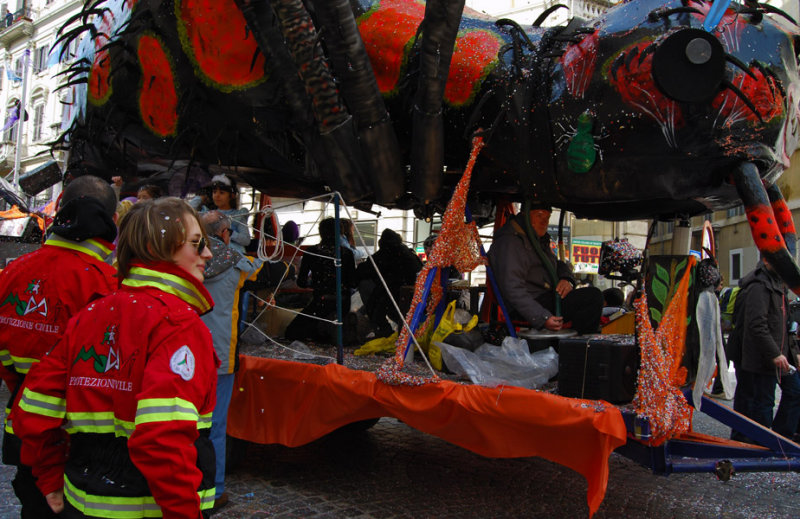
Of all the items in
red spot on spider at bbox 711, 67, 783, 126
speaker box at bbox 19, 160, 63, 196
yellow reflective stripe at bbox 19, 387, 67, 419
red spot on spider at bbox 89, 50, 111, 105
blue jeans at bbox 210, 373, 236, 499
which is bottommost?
blue jeans at bbox 210, 373, 236, 499

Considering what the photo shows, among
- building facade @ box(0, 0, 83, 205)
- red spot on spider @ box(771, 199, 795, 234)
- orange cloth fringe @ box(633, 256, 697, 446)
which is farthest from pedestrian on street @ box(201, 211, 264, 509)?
building facade @ box(0, 0, 83, 205)

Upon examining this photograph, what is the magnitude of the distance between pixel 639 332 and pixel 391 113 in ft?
7.82

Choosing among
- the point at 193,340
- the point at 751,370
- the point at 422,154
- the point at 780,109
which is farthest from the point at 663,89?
the point at 751,370

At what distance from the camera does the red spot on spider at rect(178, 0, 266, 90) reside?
14.8 ft

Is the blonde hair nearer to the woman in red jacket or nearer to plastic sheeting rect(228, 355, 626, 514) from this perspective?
the woman in red jacket

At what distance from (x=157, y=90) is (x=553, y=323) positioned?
12.0 feet

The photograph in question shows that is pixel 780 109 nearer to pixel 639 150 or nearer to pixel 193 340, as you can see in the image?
pixel 639 150

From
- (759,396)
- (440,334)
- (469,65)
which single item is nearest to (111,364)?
(440,334)

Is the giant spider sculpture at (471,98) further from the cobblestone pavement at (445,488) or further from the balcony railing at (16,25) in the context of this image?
the balcony railing at (16,25)

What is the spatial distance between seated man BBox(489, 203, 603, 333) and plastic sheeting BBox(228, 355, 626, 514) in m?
1.04

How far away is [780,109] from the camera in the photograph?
3.41 meters

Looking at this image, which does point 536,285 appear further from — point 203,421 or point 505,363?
point 203,421

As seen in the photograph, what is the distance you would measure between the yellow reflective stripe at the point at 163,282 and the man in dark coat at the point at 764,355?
188 inches

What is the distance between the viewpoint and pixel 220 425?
381 cm
